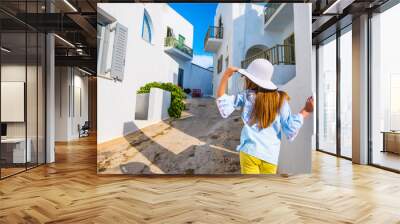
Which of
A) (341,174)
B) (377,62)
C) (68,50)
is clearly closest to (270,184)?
(341,174)

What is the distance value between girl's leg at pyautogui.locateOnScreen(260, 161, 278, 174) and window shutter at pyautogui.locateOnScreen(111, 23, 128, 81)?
261 cm

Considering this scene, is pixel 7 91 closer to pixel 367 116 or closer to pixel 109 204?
pixel 109 204

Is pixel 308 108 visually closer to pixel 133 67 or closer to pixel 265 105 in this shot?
Result: pixel 265 105

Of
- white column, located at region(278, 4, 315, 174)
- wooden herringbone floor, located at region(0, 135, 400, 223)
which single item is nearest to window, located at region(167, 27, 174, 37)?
white column, located at region(278, 4, 315, 174)

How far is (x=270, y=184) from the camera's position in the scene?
5.20 metres

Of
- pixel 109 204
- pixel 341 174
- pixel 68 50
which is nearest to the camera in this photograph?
pixel 109 204

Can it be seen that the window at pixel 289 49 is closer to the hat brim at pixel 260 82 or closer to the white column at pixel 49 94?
the hat brim at pixel 260 82

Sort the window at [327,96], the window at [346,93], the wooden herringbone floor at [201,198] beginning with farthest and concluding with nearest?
the window at [327,96], the window at [346,93], the wooden herringbone floor at [201,198]

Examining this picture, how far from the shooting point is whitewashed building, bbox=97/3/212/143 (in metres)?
5.59

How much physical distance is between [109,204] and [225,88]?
96.2 inches

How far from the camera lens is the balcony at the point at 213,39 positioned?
18.7 ft

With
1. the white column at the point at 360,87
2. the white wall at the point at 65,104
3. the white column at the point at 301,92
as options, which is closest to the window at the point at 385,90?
the white column at the point at 360,87

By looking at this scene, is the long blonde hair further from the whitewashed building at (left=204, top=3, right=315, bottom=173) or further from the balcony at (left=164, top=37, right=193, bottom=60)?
the balcony at (left=164, top=37, right=193, bottom=60)

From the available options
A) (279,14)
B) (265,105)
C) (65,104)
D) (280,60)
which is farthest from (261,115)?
(65,104)
